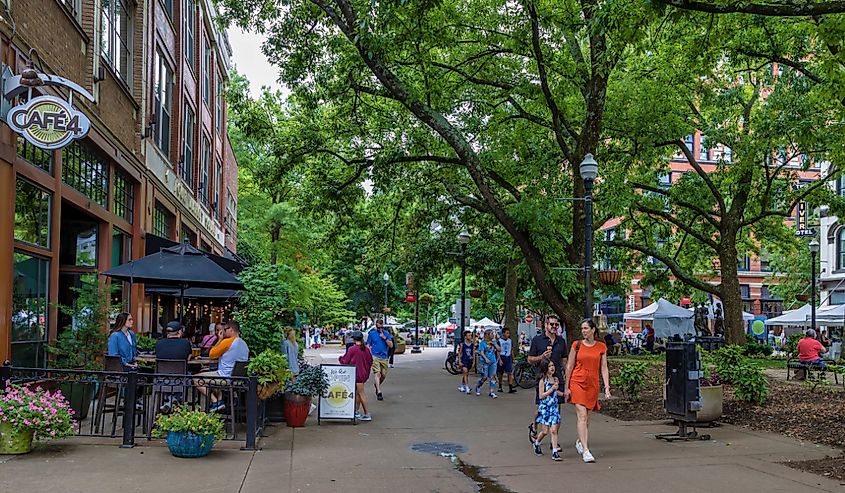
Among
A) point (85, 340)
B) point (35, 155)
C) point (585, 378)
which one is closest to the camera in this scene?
point (585, 378)

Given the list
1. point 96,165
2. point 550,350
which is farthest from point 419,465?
point 96,165

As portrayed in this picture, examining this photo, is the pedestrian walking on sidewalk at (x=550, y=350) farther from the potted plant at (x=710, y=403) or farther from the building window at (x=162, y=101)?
the building window at (x=162, y=101)

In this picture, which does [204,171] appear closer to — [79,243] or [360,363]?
[79,243]

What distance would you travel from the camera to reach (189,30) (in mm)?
28203

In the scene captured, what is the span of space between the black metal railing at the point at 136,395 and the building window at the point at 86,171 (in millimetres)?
4318

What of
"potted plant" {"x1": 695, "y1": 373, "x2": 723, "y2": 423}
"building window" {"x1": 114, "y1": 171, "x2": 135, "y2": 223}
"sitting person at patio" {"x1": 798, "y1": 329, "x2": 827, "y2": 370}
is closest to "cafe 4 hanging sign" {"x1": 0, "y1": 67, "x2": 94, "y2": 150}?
"building window" {"x1": 114, "y1": 171, "x2": 135, "y2": 223}

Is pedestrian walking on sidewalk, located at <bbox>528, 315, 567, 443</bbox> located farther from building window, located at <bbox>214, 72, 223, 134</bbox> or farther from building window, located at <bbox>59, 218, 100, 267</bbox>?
building window, located at <bbox>214, 72, 223, 134</bbox>

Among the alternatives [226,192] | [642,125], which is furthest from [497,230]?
[226,192]

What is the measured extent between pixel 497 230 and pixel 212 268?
58.2 feet

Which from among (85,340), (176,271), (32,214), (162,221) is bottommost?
(85,340)

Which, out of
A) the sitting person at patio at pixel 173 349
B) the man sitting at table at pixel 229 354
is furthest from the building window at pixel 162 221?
the man sitting at table at pixel 229 354

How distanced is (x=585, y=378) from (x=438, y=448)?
2386 millimetres

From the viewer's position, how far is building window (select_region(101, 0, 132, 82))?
52.1 feet

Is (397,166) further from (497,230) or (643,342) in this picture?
(643,342)
